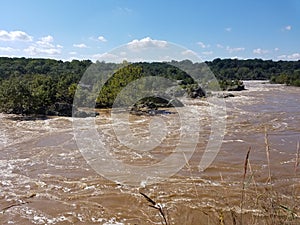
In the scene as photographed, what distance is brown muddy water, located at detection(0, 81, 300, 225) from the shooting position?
5887mm

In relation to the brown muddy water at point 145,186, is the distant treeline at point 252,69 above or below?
above

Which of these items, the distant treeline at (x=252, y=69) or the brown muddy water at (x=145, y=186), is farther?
the distant treeline at (x=252, y=69)

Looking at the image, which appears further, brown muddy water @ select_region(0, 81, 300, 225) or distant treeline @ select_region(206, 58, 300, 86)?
distant treeline @ select_region(206, 58, 300, 86)

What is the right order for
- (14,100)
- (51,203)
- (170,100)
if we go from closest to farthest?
(51,203) → (14,100) → (170,100)

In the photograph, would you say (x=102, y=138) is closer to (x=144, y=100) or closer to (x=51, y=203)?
(x=51, y=203)

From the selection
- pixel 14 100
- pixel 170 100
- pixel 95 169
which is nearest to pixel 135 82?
pixel 170 100

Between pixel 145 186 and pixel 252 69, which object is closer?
pixel 145 186

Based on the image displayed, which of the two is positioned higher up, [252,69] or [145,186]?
[252,69]

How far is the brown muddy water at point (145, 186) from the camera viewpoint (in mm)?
5887

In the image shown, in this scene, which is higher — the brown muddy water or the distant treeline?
the distant treeline

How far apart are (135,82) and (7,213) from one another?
1522 centimetres

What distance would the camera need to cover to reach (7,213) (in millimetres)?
6191

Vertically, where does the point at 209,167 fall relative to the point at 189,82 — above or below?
below

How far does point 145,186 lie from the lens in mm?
7574
